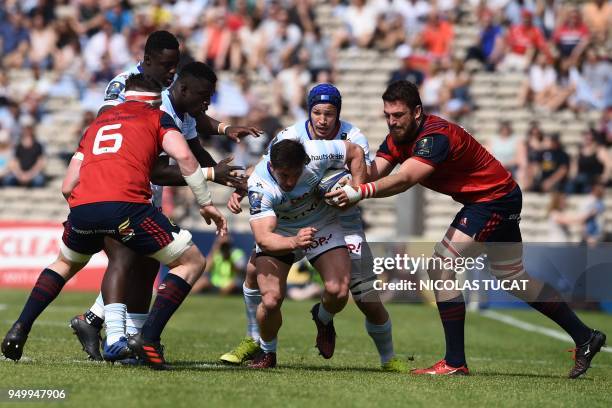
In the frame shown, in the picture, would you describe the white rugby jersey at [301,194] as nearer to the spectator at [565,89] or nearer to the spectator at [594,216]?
the spectator at [594,216]

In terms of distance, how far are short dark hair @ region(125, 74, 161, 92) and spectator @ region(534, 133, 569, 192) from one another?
545 inches

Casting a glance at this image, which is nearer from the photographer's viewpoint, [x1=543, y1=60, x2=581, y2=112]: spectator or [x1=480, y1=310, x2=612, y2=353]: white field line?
[x1=480, y1=310, x2=612, y2=353]: white field line

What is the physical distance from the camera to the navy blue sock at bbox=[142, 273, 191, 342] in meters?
8.68

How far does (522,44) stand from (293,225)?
634 inches

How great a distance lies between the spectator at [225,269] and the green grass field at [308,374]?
5079 mm

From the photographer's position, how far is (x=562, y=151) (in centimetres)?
2192

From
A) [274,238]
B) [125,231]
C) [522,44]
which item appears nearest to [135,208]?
[125,231]

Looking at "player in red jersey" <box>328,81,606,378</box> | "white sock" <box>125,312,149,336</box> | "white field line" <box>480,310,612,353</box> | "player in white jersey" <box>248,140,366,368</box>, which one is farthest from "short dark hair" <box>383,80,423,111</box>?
"white field line" <box>480,310,612,353</box>

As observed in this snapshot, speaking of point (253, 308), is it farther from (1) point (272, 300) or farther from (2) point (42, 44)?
(2) point (42, 44)

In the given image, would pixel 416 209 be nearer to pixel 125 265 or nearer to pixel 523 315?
pixel 523 315

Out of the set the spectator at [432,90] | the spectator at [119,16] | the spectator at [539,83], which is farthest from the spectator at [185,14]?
the spectator at [539,83]

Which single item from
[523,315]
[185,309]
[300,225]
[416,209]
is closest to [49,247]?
[185,309]

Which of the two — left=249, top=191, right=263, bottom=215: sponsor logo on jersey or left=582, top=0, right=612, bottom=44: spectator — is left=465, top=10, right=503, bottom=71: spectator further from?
left=249, top=191, right=263, bottom=215: sponsor logo on jersey

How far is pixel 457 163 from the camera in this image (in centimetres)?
981
